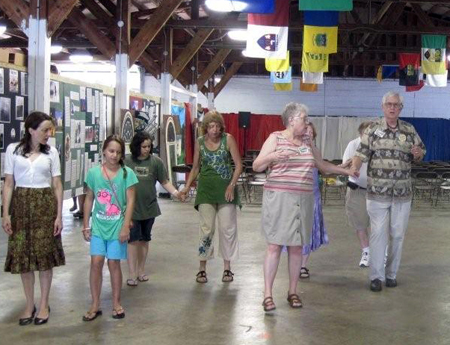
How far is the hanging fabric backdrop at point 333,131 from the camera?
20.7m

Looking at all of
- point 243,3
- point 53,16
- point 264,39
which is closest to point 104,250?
point 53,16

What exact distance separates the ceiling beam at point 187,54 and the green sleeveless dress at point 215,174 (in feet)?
26.5

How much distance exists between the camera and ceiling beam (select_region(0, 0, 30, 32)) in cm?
690

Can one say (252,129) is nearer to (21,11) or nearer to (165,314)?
(21,11)

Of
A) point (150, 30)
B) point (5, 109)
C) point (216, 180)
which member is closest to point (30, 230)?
point (216, 180)

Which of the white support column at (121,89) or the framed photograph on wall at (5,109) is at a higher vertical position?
the white support column at (121,89)

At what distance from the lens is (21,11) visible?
696 cm

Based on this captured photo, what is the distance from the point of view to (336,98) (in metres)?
22.0

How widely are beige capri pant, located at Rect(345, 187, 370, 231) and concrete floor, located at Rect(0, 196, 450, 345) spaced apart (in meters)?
0.45

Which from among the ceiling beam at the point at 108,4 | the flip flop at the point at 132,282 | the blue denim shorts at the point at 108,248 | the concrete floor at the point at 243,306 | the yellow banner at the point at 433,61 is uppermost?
the ceiling beam at the point at 108,4

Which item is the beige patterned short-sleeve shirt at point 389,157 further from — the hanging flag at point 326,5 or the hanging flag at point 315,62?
the hanging flag at point 315,62

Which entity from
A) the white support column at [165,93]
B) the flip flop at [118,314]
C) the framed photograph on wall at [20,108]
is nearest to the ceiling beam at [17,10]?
the framed photograph on wall at [20,108]

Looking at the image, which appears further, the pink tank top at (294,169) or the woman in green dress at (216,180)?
the woman in green dress at (216,180)

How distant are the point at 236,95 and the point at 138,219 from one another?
1755 cm
